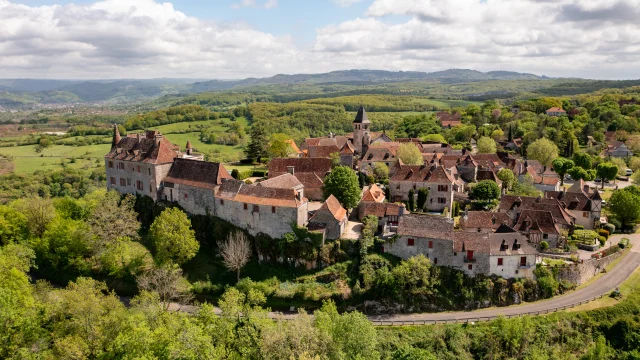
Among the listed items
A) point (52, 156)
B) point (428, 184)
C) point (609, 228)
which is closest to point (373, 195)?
point (428, 184)

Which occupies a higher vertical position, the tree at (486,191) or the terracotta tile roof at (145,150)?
the terracotta tile roof at (145,150)

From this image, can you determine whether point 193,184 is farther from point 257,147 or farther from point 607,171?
point 607,171

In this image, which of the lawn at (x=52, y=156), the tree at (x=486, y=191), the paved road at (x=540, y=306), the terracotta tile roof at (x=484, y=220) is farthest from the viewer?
the lawn at (x=52, y=156)

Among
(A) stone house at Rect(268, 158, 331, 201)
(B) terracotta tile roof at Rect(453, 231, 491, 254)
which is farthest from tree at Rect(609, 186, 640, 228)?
(A) stone house at Rect(268, 158, 331, 201)

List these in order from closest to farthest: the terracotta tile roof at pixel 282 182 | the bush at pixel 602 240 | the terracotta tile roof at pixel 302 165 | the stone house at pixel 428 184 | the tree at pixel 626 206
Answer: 1. the terracotta tile roof at pixel 282 182
2. the bush at pixel 602 240
3. the tree at pixel 626 206
4. the stone house at pixel 428 184
5. the terracotta tile roof at pixel 302 165

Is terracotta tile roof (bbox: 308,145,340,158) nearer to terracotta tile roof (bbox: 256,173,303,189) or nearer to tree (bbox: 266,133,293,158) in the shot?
tree (bbox: 266,133,293,158)

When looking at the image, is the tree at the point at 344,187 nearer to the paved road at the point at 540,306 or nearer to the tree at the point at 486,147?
the paved road at the point at 540,306

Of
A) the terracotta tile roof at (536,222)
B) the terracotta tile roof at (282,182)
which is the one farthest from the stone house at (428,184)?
the terracotta tile roof at (282,182)

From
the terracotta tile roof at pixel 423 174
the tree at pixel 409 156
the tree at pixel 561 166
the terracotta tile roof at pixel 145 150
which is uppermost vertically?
the terracotta tile roof at pixel 145 150
